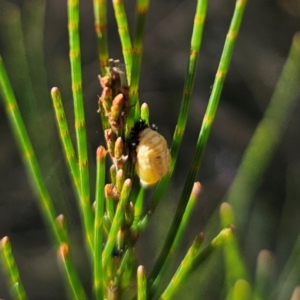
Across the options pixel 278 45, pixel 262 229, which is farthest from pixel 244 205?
pixel 278 45

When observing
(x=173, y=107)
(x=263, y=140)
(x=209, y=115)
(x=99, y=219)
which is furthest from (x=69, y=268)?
(x=173, y=107)

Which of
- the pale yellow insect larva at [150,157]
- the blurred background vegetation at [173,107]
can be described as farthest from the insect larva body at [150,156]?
the blurred background vegetation at [173,107]

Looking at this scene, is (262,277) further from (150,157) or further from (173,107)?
(173,107)

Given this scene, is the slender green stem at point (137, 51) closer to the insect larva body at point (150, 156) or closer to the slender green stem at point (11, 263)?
the insect larva body at point (150, 156)

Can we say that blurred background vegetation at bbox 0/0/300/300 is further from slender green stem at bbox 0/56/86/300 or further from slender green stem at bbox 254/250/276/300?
slender green stem at bbox 0/56/86/300

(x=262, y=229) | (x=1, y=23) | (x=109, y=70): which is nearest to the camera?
(x=109, y=70)

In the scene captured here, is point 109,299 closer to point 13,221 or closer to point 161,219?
point 161,219
